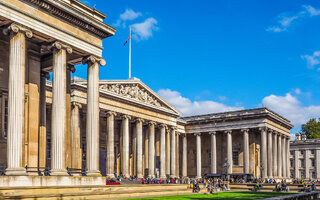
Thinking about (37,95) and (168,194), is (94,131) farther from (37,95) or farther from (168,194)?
(168,194)

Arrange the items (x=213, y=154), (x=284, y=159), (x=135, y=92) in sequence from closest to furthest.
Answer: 1. (x=135, y=92)
2. (x=213, y=154)
3. (x=284, y=159)

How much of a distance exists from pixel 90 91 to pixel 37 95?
368 cm

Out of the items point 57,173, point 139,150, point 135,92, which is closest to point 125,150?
point 139,150

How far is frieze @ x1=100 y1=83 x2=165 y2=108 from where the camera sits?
54.7 meters

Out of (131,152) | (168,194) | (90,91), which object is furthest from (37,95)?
(131,152)

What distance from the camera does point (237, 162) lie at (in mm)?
75375

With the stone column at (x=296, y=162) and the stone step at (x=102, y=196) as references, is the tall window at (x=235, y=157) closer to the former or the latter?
the stone column at (x=296, y=162)

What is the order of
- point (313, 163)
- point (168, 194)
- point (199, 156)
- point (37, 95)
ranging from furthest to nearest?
point (313, 163) → point (199, 156) → point (168, 194) → point (37, 95)

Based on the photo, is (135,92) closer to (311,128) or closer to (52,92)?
(52,92)

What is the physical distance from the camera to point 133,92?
59.1 metres

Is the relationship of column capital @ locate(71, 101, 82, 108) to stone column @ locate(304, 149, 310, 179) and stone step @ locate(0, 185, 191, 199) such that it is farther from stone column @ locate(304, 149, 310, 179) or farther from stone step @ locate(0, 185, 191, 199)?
stone column @ locate(304, 149, 310, 179)

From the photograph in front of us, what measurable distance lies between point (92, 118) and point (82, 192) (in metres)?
5.97

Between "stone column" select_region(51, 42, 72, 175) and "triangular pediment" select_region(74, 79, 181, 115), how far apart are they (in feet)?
73.0

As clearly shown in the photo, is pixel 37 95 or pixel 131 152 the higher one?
pixel 37 95
